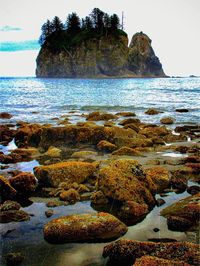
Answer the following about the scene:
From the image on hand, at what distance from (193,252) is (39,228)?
2.36m

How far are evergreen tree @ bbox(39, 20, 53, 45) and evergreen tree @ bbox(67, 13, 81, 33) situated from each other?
7242 mm

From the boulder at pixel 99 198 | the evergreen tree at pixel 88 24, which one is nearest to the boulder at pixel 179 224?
the boulder at pixel 99 198

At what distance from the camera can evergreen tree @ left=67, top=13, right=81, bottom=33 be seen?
13812cm

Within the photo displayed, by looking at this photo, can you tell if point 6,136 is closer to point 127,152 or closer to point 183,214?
point 127,152

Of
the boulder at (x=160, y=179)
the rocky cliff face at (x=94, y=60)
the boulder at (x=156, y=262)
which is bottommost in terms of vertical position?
the boulder at (x=160, y=179)

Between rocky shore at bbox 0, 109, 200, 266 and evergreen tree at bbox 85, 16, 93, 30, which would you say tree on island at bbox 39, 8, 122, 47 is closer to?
evergreen tree at bbox 85, 16, 93, 30

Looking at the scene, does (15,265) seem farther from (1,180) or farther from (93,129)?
(93,129)

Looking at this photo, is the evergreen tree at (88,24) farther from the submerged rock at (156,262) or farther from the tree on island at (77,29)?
the submerged rock at (156,262)

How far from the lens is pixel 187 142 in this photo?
12.1 metres

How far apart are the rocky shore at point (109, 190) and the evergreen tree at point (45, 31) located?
437 ft

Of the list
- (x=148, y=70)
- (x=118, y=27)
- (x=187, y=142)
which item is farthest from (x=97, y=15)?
(x=187, y=142)

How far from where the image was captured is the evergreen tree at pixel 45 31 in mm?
137250

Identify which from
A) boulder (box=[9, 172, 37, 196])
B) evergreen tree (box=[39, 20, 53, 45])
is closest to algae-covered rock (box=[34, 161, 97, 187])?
boulder (box=[9, 172, 37, 196])

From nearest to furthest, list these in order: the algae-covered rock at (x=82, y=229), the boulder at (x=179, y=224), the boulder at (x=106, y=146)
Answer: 1. the algae-covered rock at (x=82, y=229)
2. the boulder at (x=179, y=224)
3. the boulder at (x=106, y=146)
